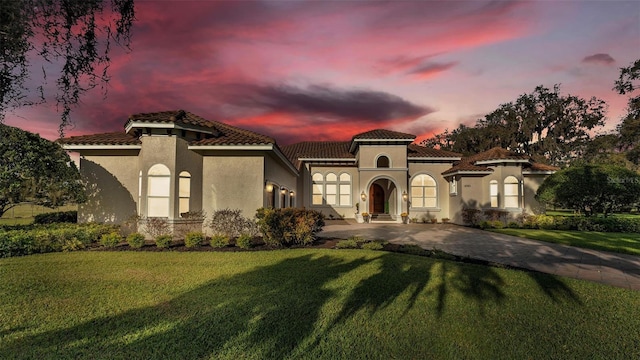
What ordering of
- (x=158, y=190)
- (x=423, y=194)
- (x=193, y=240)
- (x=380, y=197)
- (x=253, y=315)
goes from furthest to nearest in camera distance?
1. (x=380, y=197)
2. (x=423, y=194)
3. (x=158, y=190)
4. (x=193, y=240)
5. (x=253, y=315)

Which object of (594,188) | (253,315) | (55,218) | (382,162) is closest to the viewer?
(253,315)

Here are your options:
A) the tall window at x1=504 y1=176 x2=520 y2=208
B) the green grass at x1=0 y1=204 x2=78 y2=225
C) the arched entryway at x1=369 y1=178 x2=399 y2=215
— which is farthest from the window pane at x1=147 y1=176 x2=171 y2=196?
the tall window at x1=504 y1=176 x2=520 y2=208

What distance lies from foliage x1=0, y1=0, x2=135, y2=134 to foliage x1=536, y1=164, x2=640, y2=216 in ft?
72.9

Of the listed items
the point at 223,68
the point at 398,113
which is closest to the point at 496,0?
the point at 223,68

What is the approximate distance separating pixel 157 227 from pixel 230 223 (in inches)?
100

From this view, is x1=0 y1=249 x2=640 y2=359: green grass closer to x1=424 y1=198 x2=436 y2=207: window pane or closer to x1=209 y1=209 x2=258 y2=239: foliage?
x1=209 y1=209 x2=258 y2=239: foliage

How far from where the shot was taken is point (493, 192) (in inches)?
752

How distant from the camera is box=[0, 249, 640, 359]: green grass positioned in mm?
3674

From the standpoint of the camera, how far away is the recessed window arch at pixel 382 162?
20.4 m

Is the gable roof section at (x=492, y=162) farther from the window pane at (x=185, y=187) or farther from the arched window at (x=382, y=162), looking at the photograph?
the window pane at (x=185, y=187)

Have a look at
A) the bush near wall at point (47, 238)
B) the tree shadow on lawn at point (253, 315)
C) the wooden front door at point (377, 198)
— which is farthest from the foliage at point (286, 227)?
the wooden front door at point (377, 198)

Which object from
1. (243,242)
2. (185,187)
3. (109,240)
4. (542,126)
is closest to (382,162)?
(243,242)

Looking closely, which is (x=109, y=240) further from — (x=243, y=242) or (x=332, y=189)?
(x=332, y=189)

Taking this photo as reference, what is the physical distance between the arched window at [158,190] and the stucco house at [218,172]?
0.12 feet
